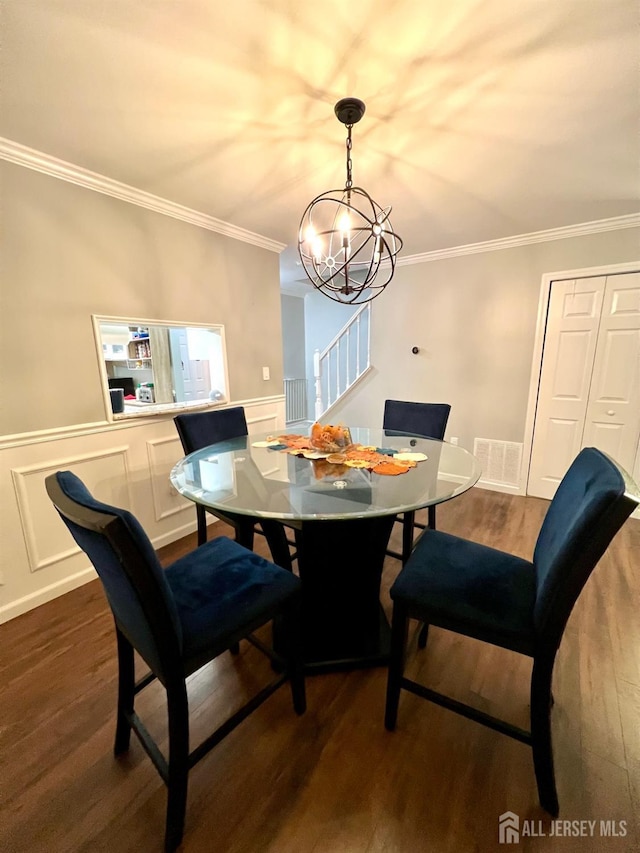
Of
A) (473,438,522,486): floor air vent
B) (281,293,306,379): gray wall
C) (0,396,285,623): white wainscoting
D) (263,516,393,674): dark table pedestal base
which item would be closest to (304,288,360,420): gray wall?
(281,293,306,379): gray wall

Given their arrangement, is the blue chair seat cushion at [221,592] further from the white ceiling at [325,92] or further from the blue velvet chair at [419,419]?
the white ceiling at [325,92]

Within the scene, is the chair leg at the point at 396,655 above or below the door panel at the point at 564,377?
below

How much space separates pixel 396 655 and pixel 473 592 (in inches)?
13.6

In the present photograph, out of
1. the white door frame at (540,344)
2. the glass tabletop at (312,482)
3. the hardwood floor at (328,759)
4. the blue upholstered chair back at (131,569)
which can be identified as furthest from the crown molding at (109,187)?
the white door frame at (540,344)

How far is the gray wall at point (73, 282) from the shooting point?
173 centimetres

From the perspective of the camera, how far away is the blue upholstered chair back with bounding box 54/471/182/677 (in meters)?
0.77

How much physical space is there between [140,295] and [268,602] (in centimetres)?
205

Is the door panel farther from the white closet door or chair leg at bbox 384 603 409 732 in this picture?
chair leg at bbox 384 603 409 732

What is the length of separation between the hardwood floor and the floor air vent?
5.92 ft

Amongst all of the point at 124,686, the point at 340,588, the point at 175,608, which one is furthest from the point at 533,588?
the point at 124,686

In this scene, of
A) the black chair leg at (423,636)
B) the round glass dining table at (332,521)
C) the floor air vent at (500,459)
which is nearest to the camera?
the round glass dining table at (332,521)

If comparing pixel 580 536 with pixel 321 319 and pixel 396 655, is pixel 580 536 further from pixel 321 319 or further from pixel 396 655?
pixel 321 319

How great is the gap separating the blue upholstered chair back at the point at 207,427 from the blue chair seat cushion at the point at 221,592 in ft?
2.88

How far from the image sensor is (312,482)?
1451mm
